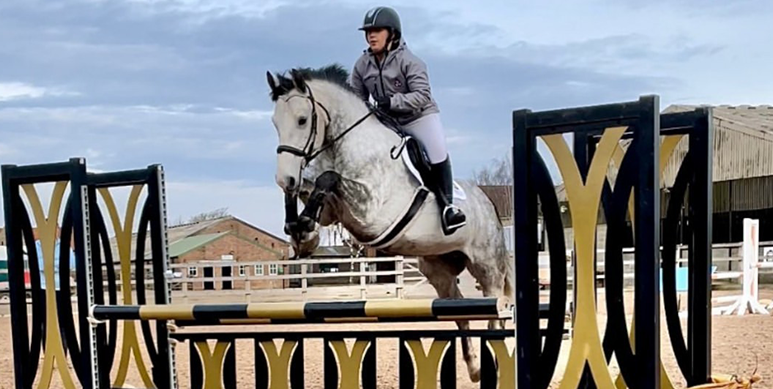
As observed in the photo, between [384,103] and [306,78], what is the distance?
1.19 feet

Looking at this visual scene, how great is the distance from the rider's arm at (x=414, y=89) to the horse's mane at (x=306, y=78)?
23 cm

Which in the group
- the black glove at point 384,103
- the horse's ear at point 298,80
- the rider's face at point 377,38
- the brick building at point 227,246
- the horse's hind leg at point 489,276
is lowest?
the brick building at point 227,246

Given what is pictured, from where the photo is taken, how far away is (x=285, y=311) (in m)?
2.38

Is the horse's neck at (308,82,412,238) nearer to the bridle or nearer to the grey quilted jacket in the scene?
the bridle

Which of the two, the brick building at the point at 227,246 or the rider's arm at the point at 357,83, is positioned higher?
the rider's arm at the point at 357,83

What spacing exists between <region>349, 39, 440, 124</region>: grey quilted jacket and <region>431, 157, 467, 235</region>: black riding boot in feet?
0.83

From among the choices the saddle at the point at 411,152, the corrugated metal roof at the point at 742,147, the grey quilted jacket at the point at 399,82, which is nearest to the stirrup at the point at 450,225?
the saddle at the point at 411,152

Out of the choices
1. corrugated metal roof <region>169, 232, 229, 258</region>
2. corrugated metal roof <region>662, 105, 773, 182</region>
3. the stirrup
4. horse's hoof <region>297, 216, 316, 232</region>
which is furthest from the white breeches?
corrugated metal roof <region>169, 232, 229, 258</region>

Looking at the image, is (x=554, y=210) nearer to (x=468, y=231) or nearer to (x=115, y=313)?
(x=115, y=313)

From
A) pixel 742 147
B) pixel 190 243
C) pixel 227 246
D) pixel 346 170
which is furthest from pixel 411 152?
pixel 227 246

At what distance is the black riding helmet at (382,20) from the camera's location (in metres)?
3.37

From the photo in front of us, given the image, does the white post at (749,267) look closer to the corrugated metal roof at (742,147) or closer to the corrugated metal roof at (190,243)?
the corrugated metal roof at (742,147)

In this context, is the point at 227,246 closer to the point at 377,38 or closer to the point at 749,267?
the point at 749,267

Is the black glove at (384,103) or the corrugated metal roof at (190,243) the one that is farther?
the corrugated metal roof at (190,243)
